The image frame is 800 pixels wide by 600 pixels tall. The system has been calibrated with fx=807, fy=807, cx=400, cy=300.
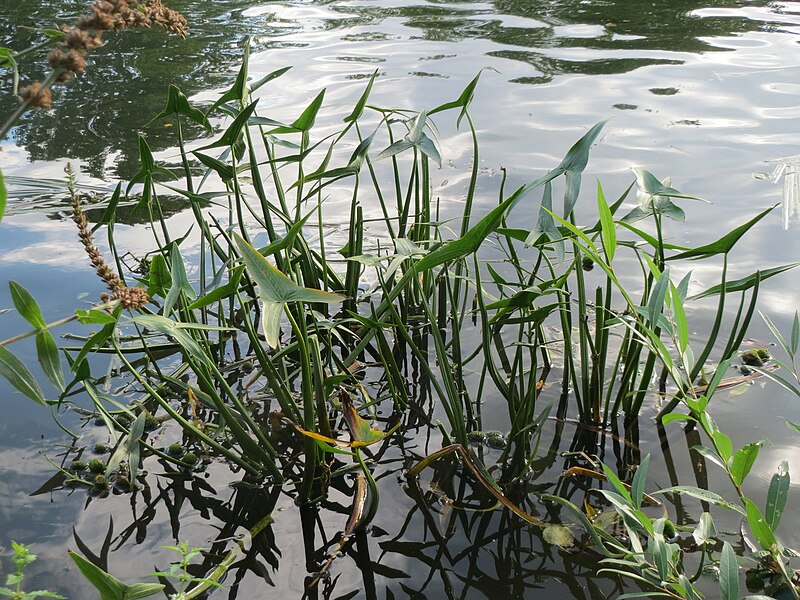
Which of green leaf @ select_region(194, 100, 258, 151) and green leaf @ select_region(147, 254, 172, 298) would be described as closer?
green leaf @ select_region(194, 100, 258, 151)

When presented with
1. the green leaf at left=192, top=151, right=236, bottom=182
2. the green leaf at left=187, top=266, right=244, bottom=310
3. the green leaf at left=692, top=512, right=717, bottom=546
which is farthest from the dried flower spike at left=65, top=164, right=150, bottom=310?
the green leaf at left=692, top=512, right=717, bottom=546

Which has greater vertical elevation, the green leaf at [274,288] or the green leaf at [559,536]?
the green leaf at [274,288]

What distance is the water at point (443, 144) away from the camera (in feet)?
4.17

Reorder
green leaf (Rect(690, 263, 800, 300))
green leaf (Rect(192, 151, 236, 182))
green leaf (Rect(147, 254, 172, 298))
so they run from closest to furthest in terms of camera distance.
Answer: green leaf (Rect(690, 263, 800, 300)) → green leaf (Rect(192, 151, 236, 182)) → green leaf (Rect(147, 254, 172, 298))

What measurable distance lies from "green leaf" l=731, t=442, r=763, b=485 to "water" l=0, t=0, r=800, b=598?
0.31 metres

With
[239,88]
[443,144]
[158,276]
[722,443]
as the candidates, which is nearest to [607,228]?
[722,443]

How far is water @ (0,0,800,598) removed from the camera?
127cm

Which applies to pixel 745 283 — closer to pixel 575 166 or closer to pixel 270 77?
pixel 575 166

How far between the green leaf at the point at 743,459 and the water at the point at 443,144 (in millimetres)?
305

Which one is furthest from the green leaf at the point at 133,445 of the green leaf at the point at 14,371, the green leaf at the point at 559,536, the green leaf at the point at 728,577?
the green leaf at the point at 728,577

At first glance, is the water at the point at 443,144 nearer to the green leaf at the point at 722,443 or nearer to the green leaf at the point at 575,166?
the green leaf at the point at 722,443

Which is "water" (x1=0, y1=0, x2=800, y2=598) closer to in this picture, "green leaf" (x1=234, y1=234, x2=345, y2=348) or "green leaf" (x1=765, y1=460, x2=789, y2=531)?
"green leaf" (x1=765, y1=460, x2=789, y2=531)

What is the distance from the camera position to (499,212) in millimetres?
1030

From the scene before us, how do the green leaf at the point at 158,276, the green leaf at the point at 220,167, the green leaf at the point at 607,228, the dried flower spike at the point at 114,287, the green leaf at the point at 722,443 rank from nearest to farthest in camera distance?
the dried flower spike at the point at 114,287 < the green leaf at the point at 722,443 < the green leaf at the point at 607,228 < the green leaf at the point at 220,167 < the green leaf at the point at 158,276
